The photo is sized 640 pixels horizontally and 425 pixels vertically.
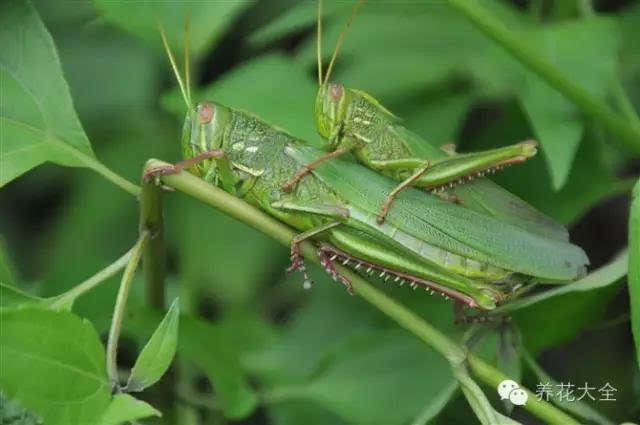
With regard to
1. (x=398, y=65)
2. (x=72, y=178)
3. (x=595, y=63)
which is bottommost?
(x=72, y=178)

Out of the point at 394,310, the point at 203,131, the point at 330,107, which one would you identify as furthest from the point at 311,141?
the point at 394,310

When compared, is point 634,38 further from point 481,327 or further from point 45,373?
point 45,373

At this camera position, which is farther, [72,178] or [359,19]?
[72,178]

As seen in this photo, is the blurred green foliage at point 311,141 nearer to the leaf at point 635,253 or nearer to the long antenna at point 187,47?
the long antenna at point 187,47

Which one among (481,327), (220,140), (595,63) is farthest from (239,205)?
(595,63)

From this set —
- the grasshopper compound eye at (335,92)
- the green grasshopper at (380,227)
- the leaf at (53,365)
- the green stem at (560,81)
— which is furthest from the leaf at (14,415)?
the green stem at (560,81)

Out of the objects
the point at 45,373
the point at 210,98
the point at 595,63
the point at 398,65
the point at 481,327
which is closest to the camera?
the point at 45,373

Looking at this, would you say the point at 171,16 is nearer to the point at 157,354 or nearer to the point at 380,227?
the point at 380,227
